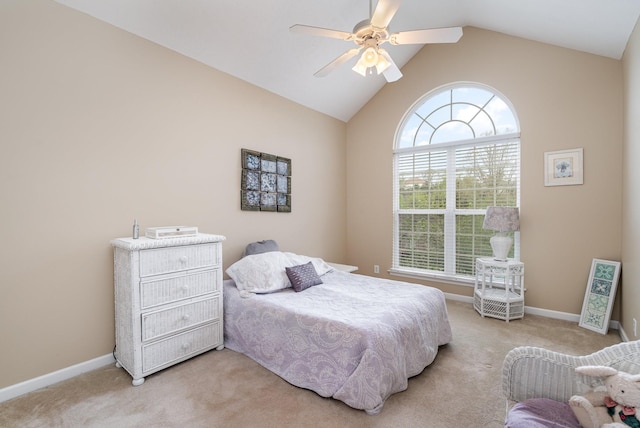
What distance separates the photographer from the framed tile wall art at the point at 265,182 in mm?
3328

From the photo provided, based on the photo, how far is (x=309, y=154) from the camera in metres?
4.19

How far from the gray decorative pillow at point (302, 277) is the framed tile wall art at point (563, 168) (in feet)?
9.14

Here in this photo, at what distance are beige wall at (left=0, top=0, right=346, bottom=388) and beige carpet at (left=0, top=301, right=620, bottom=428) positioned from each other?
34 cm

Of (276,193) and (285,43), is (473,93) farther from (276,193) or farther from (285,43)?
(276,193)

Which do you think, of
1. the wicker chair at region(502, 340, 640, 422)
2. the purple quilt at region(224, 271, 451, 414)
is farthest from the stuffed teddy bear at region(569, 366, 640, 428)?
the purple quilt at region(224, 271, 451, 414)

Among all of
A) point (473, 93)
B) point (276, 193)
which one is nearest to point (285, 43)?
point (276, 193)

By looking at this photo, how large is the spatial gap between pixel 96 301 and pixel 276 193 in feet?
6.80

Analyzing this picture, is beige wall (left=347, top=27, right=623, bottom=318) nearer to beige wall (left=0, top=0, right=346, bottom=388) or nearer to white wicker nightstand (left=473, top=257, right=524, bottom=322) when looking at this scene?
white wicker nightstand (left=473, top=257, right=524, bottom=322)

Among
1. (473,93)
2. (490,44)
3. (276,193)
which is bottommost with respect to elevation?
(276,193)

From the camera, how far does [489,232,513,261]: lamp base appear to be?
334 cm

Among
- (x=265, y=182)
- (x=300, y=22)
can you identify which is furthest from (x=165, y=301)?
(x=300, y=22)

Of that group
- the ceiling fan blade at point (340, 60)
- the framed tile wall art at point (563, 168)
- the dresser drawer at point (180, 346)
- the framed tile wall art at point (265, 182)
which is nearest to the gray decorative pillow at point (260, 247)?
the framed tile wall art at point (265, 182)

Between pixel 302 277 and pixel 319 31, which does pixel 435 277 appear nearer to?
pixel 302 277

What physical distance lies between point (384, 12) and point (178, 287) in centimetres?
239
